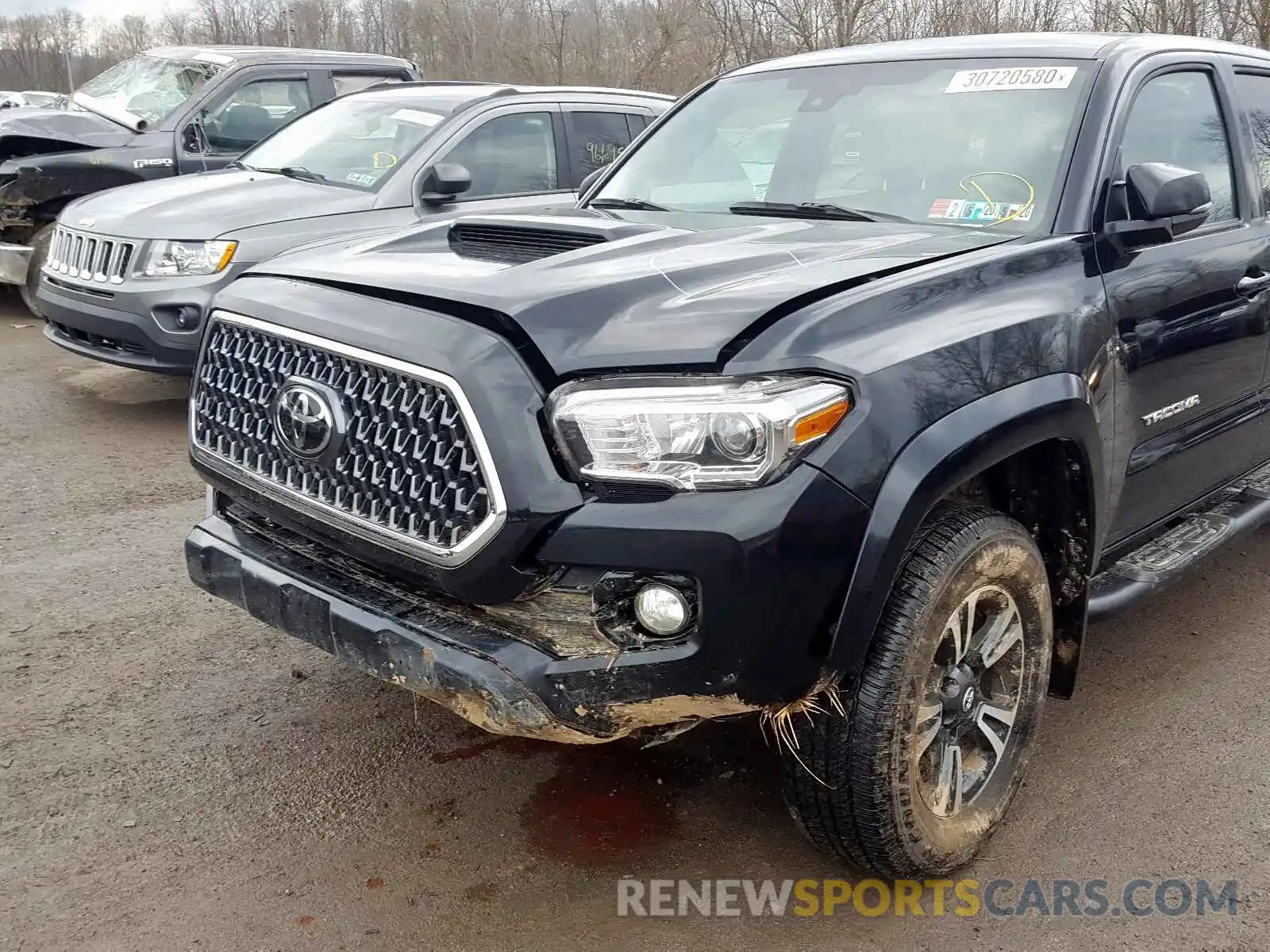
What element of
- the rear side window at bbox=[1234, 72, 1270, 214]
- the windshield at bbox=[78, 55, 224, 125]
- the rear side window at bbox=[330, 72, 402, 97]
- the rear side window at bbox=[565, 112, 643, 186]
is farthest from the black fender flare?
the windshield at bbox=[78, 55, 224, 125]

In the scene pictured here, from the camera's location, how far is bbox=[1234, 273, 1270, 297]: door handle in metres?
3.57

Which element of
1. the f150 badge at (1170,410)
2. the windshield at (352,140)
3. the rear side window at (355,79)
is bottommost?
the f150 badge at (1170,410)

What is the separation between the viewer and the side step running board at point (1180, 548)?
3225mm

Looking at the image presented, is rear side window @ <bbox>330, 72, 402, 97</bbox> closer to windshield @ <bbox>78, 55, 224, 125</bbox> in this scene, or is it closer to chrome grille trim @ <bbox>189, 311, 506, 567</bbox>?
windshield @ <bbox>78, 55, 224, 125</bbox>

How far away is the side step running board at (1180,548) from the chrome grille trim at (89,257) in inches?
195

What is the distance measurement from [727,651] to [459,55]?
4109 cm

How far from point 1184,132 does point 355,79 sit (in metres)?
6.86

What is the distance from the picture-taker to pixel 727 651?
87.0 inches

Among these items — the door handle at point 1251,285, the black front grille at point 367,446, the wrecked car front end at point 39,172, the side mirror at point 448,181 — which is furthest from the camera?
the wrecked car front end at point 39,172

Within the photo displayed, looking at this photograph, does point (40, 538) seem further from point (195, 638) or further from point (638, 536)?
point (638, 536)

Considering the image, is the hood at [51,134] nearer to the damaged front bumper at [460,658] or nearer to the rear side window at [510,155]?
the rear side window at [510,155]

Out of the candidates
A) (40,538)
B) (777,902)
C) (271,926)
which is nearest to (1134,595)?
(777,902)
